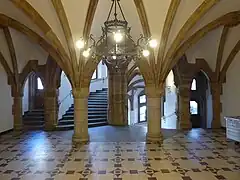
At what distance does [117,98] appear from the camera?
36.1 feet

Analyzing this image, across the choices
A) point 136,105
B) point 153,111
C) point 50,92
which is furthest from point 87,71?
point 136,105

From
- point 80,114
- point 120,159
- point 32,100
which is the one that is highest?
point 32,100

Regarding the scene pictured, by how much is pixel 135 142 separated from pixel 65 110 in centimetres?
544

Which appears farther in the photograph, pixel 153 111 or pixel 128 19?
pixel 153 111

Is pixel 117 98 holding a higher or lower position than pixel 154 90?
lower

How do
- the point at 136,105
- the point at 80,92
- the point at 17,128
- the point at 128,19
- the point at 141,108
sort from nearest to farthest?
the point at 128,19 → the point at 80,92 → the point at 17,128 → the point at 136,105 → the point at 141,108

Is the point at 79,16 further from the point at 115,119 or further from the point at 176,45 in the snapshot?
the point at 115,119

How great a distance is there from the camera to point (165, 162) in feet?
17.1

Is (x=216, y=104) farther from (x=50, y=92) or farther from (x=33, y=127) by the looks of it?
(x=33, y=127)

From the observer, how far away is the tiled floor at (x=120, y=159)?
443cm

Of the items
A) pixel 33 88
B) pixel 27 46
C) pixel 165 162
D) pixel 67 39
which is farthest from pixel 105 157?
pixel 33 88

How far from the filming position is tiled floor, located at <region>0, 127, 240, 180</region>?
4434mm

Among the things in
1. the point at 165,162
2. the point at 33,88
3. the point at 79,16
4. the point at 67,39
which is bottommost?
the point at 165,162

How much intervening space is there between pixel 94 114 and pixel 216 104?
525cm
